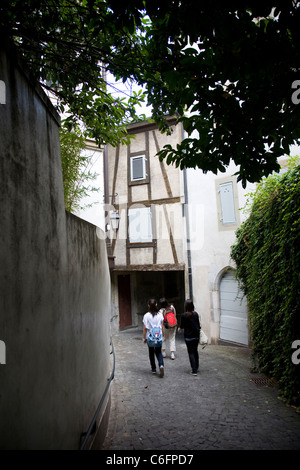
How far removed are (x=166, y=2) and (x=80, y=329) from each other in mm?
3177

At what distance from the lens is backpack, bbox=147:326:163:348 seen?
6.57 meters

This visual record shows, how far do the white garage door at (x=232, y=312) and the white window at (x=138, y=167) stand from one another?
5.35 metres

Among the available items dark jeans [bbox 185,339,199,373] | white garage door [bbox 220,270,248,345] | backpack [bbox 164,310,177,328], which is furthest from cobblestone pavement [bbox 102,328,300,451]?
white garage door [bbox 220,270,248,345]

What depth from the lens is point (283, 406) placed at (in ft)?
16.1

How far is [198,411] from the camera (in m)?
4.80

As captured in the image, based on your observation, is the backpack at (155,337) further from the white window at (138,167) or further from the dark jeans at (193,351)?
the white window at (138,167)

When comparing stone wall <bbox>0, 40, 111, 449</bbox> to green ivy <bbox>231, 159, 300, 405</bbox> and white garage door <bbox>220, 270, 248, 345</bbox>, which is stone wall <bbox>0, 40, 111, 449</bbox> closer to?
green ivy <bbox>231, 159, 300, 405</bbox>

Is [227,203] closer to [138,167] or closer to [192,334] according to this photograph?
[138,167]

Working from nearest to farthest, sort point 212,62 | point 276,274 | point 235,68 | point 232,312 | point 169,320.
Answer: point 235,68 → point 212,62 → point 276,274 → point 169,320 → point 232,312

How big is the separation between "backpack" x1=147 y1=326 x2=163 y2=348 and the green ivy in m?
2.13

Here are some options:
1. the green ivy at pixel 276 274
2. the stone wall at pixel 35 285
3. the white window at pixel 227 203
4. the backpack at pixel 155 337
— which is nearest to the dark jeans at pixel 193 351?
the backpack at pixel 155 337

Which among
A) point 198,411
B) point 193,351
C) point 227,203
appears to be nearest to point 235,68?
point 198,411

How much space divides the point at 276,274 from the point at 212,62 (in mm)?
3863

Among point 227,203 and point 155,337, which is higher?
point 227,203
